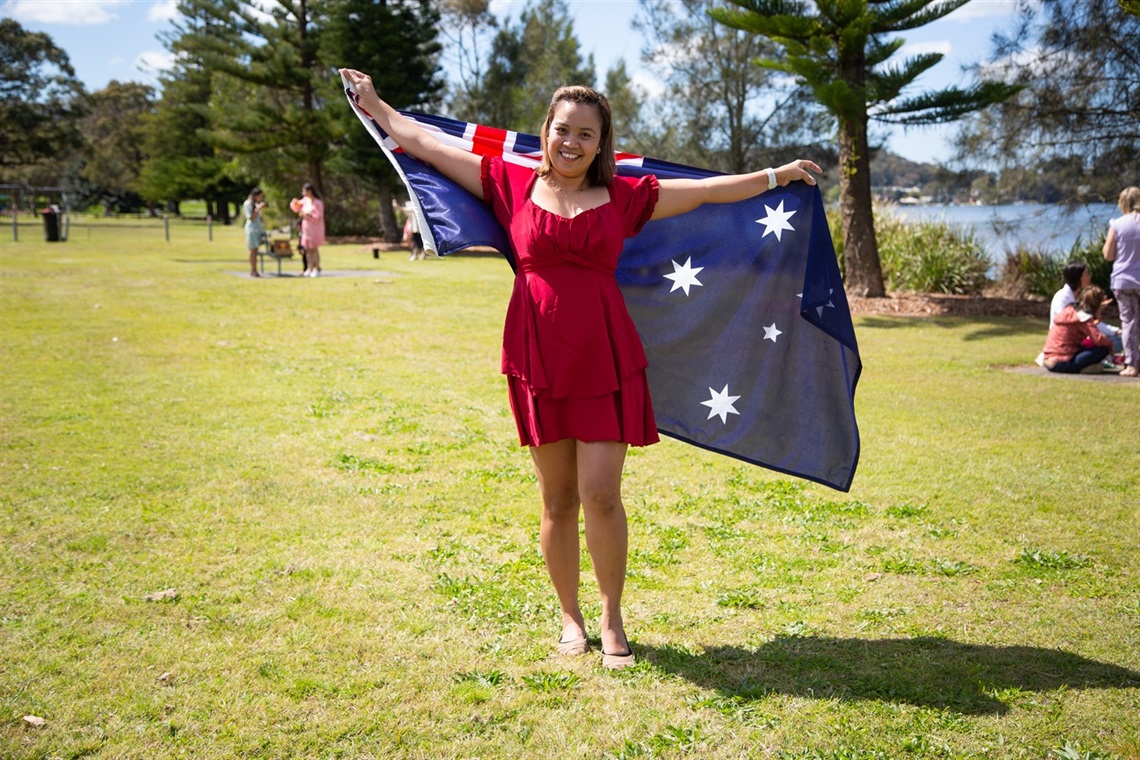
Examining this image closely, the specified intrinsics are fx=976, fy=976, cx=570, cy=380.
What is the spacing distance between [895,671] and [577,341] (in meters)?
1.82

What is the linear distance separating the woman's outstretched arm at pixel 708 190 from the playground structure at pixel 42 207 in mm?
31557

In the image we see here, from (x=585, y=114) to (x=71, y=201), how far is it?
77.2 metres

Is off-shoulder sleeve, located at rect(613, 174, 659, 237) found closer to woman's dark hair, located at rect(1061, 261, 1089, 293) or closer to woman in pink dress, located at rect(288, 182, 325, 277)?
woman's dark hair, located at rect(1061, 261, 1089, 293)

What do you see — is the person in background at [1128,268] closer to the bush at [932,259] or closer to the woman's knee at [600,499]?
the bush at [932,259]

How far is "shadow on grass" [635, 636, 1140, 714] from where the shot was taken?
3.67 meters

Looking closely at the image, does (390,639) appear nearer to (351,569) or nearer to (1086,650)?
(351,569)

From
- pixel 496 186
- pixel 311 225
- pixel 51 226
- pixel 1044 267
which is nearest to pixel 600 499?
pixel 496 186

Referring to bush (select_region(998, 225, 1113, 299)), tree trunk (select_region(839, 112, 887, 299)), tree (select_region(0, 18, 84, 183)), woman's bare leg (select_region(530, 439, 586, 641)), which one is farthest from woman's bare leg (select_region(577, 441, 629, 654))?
tree (select_region(0, 18, 84, 183))

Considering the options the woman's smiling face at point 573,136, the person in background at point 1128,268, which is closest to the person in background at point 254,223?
the person in background at point 1128,268

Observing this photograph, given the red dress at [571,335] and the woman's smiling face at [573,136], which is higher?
the woman's smiling face at [573,136]

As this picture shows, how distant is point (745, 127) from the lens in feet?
96.6

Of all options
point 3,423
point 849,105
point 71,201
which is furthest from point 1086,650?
point 71,201

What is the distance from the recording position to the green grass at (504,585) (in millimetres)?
3426

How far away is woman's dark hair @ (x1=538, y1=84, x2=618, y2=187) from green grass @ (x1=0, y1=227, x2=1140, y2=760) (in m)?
1.94
